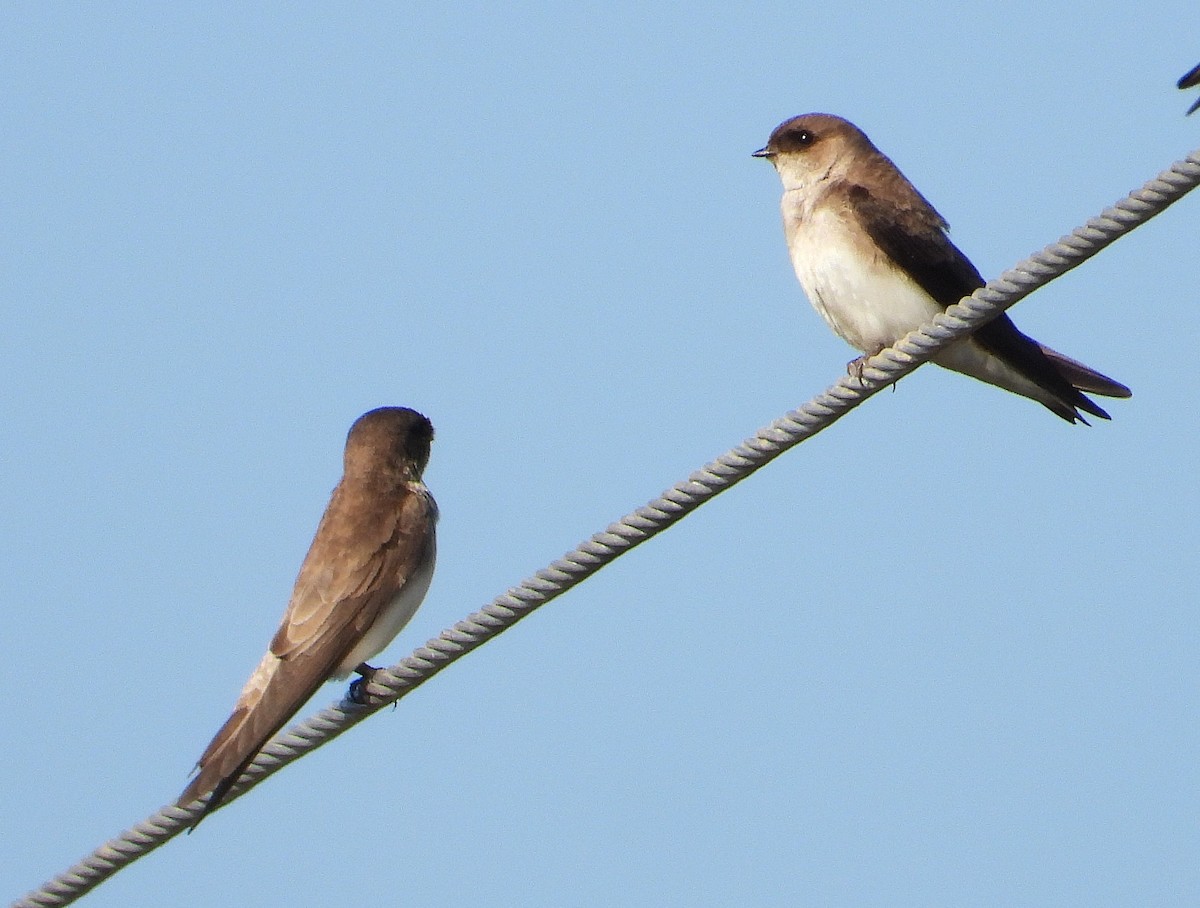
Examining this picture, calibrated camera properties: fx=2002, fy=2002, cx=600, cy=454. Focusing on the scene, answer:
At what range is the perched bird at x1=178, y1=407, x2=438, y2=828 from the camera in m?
5.52

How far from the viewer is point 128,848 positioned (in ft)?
16.1

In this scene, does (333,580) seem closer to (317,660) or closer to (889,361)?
(317,660)

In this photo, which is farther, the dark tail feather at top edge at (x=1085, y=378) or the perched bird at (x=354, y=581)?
the dark tail feather at top edge at (x=1085, y=378)

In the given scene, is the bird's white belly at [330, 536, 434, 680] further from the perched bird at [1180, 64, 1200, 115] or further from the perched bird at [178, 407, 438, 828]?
the perched bird at [1180, 64, 1200, 115]

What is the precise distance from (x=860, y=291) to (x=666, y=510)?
2112 millimetres

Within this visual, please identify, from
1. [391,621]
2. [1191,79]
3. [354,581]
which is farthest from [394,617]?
[1191,79]

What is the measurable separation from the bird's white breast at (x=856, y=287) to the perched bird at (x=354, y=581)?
4.96 ft

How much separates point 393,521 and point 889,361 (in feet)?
7.25

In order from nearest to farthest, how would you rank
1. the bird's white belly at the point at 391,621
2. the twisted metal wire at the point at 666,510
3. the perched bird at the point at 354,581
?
the twisted metal wire at the point at 666,510 → the perched bird at the point at 354,581 → the bird's white belly at the point at 391,621

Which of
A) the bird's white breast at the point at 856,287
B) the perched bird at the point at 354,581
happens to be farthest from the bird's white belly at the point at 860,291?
the perched bird at the point at 354,581

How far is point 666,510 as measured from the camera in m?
4.57

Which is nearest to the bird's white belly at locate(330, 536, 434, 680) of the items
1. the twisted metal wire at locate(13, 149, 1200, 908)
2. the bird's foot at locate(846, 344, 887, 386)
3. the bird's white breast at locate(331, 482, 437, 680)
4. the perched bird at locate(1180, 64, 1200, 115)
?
the bird's white breast at locate(331, 482, 437, 680)

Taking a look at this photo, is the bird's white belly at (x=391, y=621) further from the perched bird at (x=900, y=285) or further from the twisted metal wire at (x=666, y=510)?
the perched bird at (x=900, y=285)

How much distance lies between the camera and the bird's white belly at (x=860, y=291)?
6.46 m
